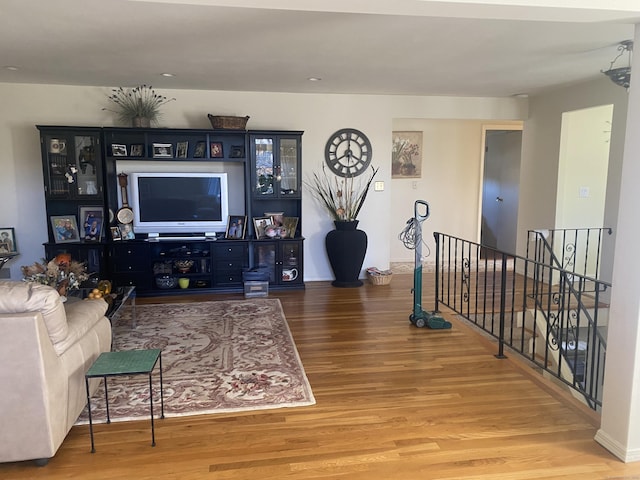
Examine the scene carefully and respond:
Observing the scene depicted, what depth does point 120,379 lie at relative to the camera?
3068mm

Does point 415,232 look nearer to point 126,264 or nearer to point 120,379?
point 120,379

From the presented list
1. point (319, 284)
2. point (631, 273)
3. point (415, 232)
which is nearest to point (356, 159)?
point (319, 284)

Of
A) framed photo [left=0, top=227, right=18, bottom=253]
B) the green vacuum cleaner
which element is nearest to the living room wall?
framed photo [left=0, top=227, right=18, bottom=253]

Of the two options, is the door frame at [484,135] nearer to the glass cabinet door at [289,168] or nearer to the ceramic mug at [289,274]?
the glass cabinet door at [289,168]

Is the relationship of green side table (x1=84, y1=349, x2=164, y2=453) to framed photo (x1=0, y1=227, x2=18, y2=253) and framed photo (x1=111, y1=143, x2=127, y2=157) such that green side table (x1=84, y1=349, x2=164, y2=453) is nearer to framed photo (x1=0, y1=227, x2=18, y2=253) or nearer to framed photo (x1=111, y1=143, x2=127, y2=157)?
framed photo (x1=111, y1=143, x2=127, y2=157)

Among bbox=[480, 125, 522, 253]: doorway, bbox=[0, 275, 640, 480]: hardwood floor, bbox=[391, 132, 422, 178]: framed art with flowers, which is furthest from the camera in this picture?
bbox=[480, 125, 522, 253]: doorway

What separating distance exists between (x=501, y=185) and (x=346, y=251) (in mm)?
3627

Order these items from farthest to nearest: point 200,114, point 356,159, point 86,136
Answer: point 356,159
point 200,114
point 86,136

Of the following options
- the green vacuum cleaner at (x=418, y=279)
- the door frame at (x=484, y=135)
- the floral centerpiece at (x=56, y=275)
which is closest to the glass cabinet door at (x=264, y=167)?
the green vacuum cleaner at (x=418, y=279)

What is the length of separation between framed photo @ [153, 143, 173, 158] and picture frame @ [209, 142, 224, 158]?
0.46 meters

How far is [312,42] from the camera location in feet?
11.6

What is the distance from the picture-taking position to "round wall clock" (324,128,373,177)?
5.84 meters

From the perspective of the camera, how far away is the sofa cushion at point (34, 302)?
6.73ft

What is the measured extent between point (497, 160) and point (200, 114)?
5035 mm
